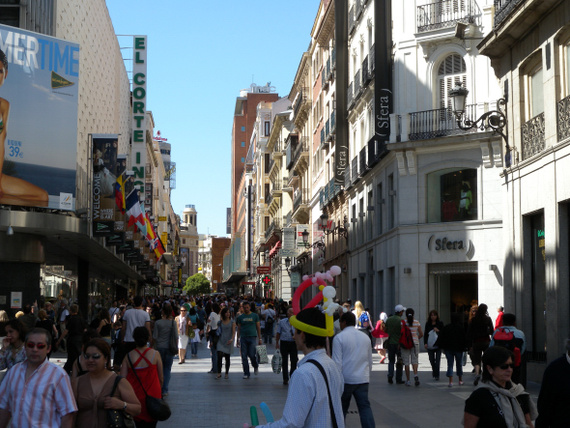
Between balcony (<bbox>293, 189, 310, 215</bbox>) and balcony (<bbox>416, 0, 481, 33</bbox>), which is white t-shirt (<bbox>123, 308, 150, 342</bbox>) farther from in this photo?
balcony (<bbox>293, 189, 310, 215</bbox>)

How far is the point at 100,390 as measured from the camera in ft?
21.3

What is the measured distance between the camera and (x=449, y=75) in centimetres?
3091

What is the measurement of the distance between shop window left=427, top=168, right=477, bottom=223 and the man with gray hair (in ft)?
76.6

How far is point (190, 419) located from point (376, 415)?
283 cm

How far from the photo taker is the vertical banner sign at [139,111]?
5728 centimetres

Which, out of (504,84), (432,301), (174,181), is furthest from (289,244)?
(174,181)

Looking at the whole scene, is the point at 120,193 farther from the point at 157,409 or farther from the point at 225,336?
the point at 157,409

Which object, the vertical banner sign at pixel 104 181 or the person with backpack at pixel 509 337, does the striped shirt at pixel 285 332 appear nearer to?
the person with backpack at pixel 509 337

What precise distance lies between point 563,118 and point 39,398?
1324 centimetres

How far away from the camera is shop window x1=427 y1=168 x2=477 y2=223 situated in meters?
29.5

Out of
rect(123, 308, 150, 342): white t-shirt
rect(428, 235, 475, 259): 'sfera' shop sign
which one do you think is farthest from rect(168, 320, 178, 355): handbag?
rect(428, 235, 475, 259): 'sfera' shop sign

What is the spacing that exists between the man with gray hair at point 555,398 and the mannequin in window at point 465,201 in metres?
23.5

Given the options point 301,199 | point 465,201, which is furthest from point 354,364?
point 301,199

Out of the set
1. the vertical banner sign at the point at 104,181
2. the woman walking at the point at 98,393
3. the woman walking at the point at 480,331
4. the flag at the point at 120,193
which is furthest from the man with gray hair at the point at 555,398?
the flag at the point at 120,193
